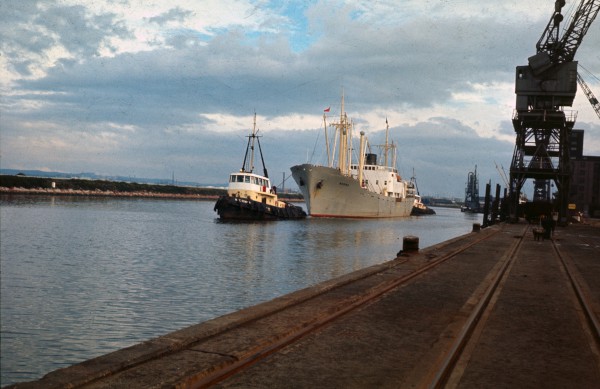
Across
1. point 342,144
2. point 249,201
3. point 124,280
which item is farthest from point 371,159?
point 124,280

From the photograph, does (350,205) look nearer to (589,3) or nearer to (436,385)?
(589,3)

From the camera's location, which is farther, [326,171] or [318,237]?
[326,171]

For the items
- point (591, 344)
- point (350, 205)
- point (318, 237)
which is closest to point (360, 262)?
point (318, 237)

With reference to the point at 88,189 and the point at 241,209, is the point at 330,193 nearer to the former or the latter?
→ the point at 241,209

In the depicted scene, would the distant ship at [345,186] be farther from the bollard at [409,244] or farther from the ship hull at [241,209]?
the bollard at [409,244]

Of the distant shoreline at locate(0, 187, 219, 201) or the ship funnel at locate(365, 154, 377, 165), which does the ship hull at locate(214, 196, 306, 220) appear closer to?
the ship funnel at locate(365, 154, 377, 165)

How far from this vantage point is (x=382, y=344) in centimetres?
810

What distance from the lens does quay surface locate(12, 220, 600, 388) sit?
639cm

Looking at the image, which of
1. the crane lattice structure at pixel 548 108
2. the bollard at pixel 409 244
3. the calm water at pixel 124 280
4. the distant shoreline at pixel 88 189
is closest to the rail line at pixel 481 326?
the bollard at pixel 409 244

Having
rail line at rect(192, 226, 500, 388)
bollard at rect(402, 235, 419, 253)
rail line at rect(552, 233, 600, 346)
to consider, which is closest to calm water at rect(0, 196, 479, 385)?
bollard at rect(402, 235, 419, 253)

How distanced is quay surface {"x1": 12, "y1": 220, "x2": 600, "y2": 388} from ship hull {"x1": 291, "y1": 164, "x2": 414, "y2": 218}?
61558 mm

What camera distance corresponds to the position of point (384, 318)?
9914 millimetres

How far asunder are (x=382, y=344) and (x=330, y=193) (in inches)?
2766

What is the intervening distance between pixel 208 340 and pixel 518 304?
6987 mm
